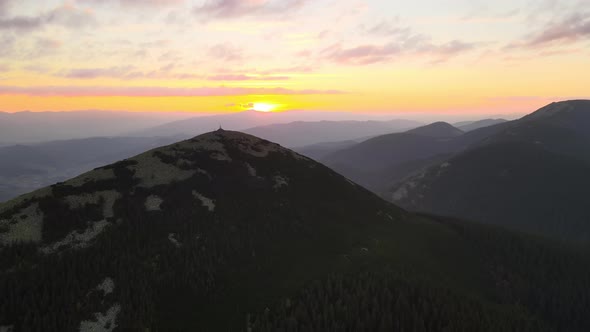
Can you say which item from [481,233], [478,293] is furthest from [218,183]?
[481,233]

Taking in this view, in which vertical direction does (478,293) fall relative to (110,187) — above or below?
below

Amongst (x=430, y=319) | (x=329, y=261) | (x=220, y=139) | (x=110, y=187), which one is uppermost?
(x=220, y=139)

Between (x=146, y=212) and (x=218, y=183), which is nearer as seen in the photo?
(x=146, y=212)

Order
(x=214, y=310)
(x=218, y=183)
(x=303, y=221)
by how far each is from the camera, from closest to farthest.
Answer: (x=214, y=310) < (x=303, y=221) < (x=218, y=183)

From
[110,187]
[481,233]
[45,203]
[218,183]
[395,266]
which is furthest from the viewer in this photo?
[481,233]

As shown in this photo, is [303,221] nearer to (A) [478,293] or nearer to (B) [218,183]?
(B) [218,183]

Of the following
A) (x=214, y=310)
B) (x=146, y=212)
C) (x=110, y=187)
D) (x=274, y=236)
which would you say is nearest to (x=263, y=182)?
(x=274, y=236)

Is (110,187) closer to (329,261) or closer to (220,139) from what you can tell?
(220,139)
